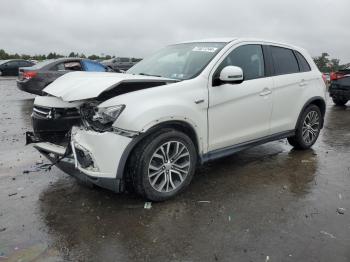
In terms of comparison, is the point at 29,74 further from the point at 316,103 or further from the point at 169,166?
the point at 169,166

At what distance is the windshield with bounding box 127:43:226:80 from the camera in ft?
16.2

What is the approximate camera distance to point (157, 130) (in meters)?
4.25

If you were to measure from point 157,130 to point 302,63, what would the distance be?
3.28 m

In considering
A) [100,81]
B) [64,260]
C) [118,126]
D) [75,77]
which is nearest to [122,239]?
[64,260]

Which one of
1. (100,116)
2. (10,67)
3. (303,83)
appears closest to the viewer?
(100,116)

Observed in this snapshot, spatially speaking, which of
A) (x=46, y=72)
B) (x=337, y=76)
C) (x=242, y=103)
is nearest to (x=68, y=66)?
(x=46, y=72)

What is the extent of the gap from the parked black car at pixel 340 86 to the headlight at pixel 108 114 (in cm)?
1080

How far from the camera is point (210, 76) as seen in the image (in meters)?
4.75

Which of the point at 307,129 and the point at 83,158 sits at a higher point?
the point at 83,158

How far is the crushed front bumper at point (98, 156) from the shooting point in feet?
13.0

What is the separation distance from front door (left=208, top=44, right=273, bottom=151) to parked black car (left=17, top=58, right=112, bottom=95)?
30.0 feet

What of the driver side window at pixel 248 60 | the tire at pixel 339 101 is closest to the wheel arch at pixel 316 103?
the driver side window at pixel 248 60

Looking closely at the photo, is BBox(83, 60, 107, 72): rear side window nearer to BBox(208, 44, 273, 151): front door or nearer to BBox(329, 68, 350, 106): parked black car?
BBox(329, 68, 350, 106): parked black car

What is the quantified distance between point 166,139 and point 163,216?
800 millimetres
